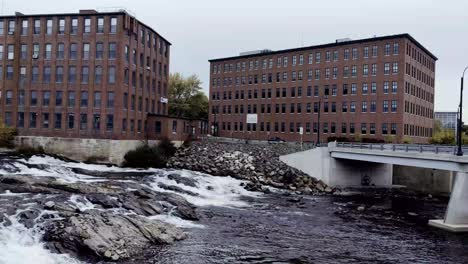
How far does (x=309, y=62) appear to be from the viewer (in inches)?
3430

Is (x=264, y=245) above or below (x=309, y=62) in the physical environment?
below

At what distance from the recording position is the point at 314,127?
86.4 metres

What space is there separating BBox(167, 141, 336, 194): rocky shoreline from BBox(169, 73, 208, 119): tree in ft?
141

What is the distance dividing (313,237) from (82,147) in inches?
1619

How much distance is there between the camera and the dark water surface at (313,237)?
22969 mm

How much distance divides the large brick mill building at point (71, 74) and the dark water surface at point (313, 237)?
29663 mm

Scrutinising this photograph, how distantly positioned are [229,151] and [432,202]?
2787 centimetres

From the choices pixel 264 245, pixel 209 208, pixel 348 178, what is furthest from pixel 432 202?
pixel 264 245

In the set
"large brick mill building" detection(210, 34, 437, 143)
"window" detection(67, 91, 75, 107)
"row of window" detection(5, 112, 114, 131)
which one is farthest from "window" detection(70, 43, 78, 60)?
"large brick mill building" detection(210, 34, 437, 143)

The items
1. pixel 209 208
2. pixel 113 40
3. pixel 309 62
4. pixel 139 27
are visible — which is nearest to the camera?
pixel 209 208

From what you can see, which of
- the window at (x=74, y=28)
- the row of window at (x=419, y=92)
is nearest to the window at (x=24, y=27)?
the window at (x=74, y=28)

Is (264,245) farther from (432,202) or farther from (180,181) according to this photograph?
(432,202)

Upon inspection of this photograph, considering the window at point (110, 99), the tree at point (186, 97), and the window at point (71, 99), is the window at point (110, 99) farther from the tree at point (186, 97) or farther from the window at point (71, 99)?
the tree at point (186, 97)

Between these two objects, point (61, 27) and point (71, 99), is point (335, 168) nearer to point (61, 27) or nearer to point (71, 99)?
point (71, 99)
